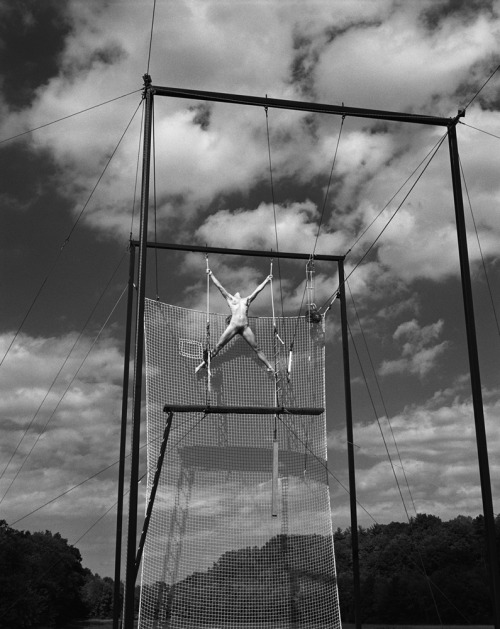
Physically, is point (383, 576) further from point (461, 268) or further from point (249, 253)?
point (461, 268)

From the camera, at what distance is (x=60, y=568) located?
32625mm

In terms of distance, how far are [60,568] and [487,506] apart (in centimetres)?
2990

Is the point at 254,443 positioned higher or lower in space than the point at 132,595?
higher

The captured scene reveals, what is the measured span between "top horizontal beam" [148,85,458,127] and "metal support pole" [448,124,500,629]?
343 mm

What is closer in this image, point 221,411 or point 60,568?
point 221,411

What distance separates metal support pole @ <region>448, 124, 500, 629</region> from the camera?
6.40m

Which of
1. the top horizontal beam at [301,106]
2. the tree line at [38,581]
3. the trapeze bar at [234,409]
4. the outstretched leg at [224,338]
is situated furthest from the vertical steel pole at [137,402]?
the tree line at [38,581]

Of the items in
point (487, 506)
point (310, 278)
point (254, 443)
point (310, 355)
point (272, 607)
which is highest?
point (310, 278)

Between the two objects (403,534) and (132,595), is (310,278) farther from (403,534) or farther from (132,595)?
(403,534)

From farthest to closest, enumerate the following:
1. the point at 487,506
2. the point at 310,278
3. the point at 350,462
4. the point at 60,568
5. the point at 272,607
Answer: the point at 60,568
the point at 310,278
the point at 350,462
the point at 272,607
the point at 487,506

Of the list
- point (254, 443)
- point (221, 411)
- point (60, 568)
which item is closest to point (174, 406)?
point (221, 411)

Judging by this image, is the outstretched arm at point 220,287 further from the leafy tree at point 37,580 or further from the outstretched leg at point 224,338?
the leafy tree at point 37,580

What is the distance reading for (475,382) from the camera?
6859 mm

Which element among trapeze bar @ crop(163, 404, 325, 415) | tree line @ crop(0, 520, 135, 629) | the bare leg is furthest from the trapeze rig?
tree line @ crop(0, 520, 135, 629)
